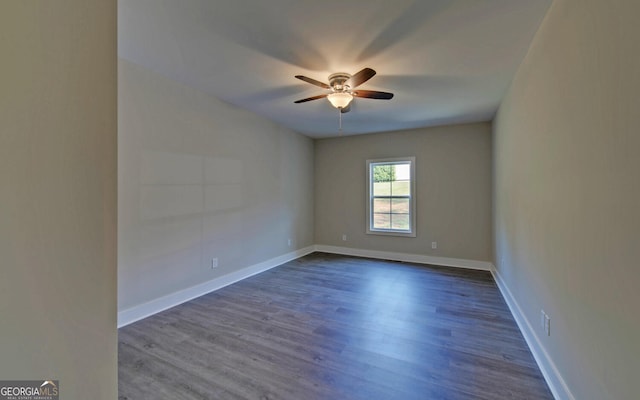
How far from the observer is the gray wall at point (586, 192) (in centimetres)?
107

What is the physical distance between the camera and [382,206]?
218 inches

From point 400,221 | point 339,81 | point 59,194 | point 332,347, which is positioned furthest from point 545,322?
point 400,221

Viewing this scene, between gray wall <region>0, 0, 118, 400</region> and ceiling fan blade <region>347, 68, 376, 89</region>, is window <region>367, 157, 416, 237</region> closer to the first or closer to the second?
ceiling fan blade <region>347, 68, 376, 89</region>

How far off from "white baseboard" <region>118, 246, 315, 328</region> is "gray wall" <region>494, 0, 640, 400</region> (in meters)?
3.45

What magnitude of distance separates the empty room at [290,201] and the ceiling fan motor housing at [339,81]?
0.07ft

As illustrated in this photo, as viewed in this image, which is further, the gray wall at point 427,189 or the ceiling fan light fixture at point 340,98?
the gray wall at point 427,189

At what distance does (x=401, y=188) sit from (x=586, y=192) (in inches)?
156

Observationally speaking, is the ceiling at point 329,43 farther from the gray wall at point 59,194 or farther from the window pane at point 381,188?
the window pane at point 381,188

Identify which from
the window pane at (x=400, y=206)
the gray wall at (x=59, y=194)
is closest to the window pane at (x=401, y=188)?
the window pane at (x=400, y=206)

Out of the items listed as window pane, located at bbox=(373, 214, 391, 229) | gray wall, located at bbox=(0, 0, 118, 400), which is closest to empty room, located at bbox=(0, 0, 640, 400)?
gray wall, located at bbox=(0, 0, 118, 400)

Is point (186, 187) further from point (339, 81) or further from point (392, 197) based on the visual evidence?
point (392, 197)

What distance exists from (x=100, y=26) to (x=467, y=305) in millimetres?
3721

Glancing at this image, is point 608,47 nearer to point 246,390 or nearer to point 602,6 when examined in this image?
point 602,6

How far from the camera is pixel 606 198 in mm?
1224
